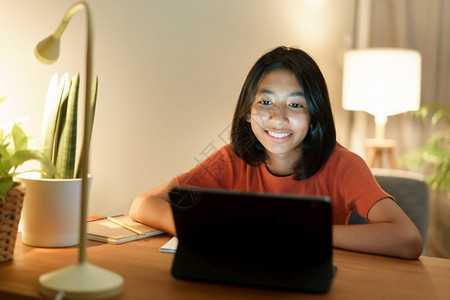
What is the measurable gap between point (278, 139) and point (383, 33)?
266 cm

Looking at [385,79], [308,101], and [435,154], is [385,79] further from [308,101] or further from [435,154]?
[308,101]

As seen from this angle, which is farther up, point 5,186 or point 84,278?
point 5,186

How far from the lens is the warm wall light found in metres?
3.18

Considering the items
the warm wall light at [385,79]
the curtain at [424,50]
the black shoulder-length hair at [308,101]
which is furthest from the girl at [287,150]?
the curtain at [424,50]

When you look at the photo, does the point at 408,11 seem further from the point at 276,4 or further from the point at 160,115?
the point at 160,115

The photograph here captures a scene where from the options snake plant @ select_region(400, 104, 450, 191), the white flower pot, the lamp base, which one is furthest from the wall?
snake plant @ select_region(400, 104, 450, 191)

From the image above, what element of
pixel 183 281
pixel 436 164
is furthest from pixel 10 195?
pixel 436 164

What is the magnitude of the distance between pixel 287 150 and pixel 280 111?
0.13m

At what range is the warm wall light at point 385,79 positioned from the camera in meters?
3.18

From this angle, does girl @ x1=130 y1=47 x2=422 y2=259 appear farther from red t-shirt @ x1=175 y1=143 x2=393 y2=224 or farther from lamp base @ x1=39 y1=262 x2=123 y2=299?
lamp base @ x1=39 y1=262 x2=123 y2=299

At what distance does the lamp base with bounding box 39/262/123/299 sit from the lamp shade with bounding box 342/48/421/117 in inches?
102

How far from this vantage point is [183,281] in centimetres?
95

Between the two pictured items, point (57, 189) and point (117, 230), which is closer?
point (57, 189)

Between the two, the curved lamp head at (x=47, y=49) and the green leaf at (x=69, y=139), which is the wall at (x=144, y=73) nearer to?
the green leaf at (x=69, y=139)
